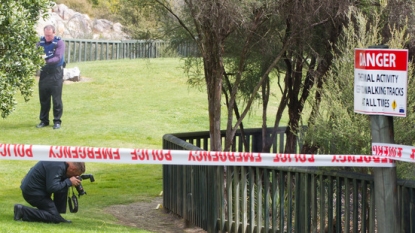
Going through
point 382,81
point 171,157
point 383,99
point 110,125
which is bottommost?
point 110,125

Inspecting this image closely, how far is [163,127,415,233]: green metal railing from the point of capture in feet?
23.1

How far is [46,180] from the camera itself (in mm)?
8625

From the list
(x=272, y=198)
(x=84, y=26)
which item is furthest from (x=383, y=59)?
(x=84, y=26)

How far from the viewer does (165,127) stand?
64.8 feet

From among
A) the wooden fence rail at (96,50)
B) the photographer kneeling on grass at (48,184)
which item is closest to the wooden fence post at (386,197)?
the photographer kneeling on grass at (48,184)

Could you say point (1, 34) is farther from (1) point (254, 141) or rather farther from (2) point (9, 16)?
(1) point (254, 141)

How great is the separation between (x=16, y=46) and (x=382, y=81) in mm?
5823

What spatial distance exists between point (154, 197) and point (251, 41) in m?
3.38

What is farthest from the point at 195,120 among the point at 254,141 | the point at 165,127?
the point at 254,141

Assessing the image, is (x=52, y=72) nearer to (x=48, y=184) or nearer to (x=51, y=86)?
(x=51, y=86)

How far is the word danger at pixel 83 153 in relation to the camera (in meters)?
5.89

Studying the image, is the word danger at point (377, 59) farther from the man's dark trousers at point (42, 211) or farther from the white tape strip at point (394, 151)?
the man's dark trousers at point (42, 211)

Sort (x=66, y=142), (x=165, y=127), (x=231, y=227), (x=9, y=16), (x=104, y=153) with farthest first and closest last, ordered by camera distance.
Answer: (x=165, y=127) → (x=66, y=142) → (x=9, y=16) → (x=231, y=227) → (x=104, y=153)

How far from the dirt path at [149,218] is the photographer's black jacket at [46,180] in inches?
58.0
